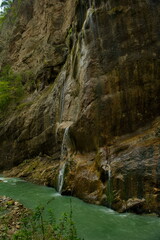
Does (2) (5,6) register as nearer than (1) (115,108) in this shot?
No

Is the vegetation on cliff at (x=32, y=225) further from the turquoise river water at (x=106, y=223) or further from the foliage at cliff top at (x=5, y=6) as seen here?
the foliage at cliff top at (x=5, y=6)

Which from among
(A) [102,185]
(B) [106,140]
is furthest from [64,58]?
(A) [102,185]

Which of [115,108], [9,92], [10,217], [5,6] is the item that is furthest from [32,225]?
[5,6]

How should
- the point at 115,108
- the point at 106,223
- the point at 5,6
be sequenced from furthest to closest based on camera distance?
the point at 5,6 < the point at 115,108 < the point at 106,223

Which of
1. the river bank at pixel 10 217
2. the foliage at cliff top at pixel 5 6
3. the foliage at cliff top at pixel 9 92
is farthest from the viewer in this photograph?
the foliage at cliff top at pixel 5 6

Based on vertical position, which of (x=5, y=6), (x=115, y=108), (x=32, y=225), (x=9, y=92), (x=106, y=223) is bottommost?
(x=106, y=223)

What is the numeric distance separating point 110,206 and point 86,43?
816 centimetres

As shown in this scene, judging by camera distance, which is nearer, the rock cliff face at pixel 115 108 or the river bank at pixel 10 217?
the river bank at pixel 10 217

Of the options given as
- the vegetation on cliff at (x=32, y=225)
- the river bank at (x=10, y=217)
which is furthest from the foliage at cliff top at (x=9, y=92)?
the river bank at (x=10, y=217)

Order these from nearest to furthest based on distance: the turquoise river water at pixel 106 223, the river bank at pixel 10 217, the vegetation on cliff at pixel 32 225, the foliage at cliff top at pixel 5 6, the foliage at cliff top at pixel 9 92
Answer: the vegetation on cliff at pixel 32 225 < the river bank at pixel 10 217 < the turquoise river water at pixel 106 223 < the foliage at cliff top at pixel 9 92 < the foliage at cliff top at pixel 5 6

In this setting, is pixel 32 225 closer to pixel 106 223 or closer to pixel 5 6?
pixel 106 223

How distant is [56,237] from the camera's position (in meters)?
5.13

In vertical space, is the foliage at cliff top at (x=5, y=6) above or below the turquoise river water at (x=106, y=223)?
above

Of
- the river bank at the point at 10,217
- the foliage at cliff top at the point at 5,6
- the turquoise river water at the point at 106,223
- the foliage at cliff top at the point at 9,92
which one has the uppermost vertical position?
the foliage at cliff top at the point at 5,6
